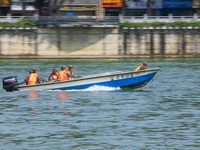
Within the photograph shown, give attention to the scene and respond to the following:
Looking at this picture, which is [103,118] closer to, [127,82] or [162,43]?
[127,82]

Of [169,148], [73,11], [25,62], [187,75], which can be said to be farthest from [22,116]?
[73,11]

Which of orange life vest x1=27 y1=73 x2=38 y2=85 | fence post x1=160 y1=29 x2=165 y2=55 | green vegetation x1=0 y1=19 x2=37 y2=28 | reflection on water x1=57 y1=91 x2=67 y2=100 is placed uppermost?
green vegetation x1=0 y1=19 x2=37 y2=28

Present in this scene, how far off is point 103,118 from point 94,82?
631 cm

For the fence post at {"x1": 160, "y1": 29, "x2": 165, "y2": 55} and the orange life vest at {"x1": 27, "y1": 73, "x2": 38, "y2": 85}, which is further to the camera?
the fence post at {"x1": 160, "y1": 29, "x2": 165, "y2": 55}

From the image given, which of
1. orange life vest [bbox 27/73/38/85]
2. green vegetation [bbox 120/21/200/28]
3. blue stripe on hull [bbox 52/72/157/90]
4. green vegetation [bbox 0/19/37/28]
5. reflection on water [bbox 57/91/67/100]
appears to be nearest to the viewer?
reflection on water [bbox 57/91/67/100]

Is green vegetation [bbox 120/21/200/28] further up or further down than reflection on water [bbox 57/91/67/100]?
further up

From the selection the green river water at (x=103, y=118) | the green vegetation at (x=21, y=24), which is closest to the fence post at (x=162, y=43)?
the green vegetation at (x=21, y=24)

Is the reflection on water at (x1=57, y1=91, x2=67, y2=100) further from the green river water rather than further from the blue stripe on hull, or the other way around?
the blue stripe on hull

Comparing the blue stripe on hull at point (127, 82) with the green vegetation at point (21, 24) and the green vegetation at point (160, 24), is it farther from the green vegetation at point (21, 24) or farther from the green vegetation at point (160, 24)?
the green vegetation at point (21, 24)

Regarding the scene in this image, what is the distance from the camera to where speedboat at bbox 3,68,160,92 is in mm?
22297

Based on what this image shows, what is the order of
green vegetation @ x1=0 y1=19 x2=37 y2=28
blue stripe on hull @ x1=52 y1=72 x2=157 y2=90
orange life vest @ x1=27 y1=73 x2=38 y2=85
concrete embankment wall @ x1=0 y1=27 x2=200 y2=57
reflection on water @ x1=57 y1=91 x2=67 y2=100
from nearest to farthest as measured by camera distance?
reflection on water @ x1=57 y1=91 x2=67 y2=100 → orange life vest @ x1=27 y1=73 x2=38 y2=85 → blue stripe on hull @ x1=52 y1=72 x2=157 y2=90 → green vegetation @ x1=0 y1=19 x2=37 y2=28 → concrete embankment wall @ x1=0 y1=27 x2=200 y2=57

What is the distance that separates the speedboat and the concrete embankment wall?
23.8 metres

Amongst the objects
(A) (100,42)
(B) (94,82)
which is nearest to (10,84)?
(B) (94,82)

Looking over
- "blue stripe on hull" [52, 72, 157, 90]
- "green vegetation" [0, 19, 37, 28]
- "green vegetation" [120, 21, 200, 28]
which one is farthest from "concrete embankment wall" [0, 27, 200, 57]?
"blue stripe on hull" [52, 72, 157, 90]
